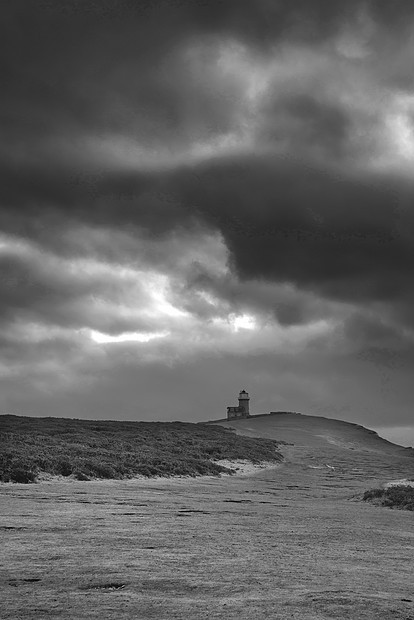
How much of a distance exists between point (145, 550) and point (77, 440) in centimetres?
3559

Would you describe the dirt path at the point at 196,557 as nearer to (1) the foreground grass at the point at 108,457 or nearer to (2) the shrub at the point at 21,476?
(2) the shrub at the point at 21,476

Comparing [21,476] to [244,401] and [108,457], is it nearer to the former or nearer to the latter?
[108,457]

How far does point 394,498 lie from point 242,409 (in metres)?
96.9

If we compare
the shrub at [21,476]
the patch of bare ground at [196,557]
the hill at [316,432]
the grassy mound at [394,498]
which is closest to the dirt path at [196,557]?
the patch of bare ground at [196,557]

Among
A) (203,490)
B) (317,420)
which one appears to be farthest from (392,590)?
(317,420)

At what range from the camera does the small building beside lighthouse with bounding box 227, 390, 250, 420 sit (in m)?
122

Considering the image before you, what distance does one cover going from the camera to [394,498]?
1017 inches

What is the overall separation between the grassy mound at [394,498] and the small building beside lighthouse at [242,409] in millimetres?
92710

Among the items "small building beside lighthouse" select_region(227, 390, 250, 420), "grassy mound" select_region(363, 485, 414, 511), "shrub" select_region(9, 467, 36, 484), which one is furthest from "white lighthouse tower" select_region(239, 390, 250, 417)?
"shrub" select_region(9, 467, 36, 484)

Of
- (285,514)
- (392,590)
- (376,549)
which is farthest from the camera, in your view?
(285,514)

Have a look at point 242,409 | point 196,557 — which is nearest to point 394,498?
point 196,557

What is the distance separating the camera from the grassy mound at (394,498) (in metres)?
25.0

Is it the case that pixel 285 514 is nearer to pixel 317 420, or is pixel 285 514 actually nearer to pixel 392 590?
pixel 392 590

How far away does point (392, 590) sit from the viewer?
9141 millimetres
